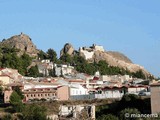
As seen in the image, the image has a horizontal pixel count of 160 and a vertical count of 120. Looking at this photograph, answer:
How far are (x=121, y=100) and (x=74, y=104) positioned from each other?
643 centimetres

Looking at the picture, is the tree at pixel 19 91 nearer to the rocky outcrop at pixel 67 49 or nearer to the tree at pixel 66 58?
the tree at pixel 66 58

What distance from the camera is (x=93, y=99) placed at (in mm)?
59312

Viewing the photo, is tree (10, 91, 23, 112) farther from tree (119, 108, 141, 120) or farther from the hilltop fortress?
the hilltop fortress

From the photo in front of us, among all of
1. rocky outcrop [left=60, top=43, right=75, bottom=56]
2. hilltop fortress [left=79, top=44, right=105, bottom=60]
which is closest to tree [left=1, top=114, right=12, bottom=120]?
hilltop fortress [left=79, top=44, right=105, bottom=60]

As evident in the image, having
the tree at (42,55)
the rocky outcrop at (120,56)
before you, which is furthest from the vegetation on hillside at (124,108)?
the rocky outcrop at (120,56)

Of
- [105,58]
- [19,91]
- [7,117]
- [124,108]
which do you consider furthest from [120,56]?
[7,117]

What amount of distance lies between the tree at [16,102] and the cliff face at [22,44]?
150 ft

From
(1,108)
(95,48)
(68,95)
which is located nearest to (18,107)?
(1,108)

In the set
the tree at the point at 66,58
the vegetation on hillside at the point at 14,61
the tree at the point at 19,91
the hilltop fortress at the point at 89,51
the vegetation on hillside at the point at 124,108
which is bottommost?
the vegetation on hillside at the point at 124,108

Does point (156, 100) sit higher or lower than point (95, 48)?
lower

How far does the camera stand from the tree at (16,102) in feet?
184

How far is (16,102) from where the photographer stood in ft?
188

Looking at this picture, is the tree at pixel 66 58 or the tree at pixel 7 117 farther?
the tree at pixel 66 58

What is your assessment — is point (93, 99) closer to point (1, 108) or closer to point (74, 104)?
point (74, 104)
